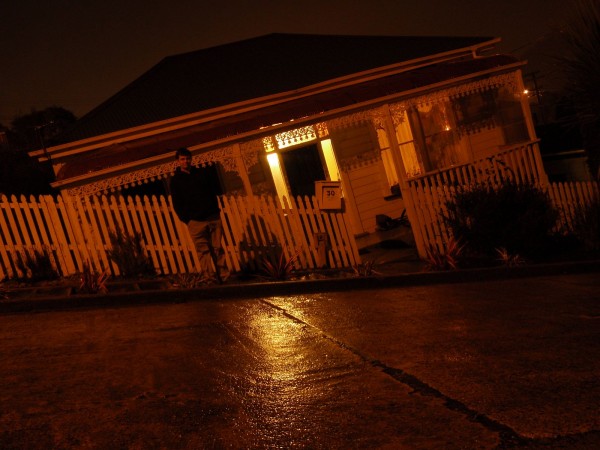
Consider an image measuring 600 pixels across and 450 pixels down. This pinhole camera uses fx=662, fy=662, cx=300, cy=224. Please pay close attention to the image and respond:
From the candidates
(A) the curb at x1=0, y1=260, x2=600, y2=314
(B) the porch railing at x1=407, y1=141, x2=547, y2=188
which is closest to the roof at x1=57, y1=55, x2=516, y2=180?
(B) the porch railing at x1=407, y1=141, x2=547, y2=188

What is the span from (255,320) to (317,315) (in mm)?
653

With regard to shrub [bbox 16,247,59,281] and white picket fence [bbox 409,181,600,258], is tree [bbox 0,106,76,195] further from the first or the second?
white picket fence [bbox 409,181,600,258]

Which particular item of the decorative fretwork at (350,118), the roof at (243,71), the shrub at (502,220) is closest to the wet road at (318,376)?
the shrub at (502,220)

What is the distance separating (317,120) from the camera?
12.4m

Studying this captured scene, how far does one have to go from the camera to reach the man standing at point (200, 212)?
28.7ft

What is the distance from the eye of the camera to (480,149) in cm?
1605

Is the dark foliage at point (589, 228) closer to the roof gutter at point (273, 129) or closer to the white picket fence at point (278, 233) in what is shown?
the white picket fence at point (278, 233)

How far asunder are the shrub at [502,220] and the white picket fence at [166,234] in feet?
5.44

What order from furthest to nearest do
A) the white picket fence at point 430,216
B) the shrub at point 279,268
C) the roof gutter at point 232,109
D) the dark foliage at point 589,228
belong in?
1. the roof gutter at point 232,109
2. the white picket fence at point 430,216
3. the dark foliage at point 589,228
4. the shrub at point 279,268

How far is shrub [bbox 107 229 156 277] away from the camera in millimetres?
9688

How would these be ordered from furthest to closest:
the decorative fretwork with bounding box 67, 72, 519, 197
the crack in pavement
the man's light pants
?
the decorative fretwork with bounding box 67, 72, 519, 197 → the man's light pants → the crack in pavement

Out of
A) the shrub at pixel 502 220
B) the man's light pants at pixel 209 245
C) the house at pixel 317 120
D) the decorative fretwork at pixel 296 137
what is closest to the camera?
the man's light pants at pixel 209 245

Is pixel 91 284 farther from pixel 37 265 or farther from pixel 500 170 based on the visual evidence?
pixel 500 170

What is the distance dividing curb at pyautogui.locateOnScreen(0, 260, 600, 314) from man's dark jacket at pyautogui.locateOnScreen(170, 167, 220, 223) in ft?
3.41
